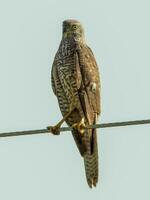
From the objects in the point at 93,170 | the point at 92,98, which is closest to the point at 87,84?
the point at 92,98

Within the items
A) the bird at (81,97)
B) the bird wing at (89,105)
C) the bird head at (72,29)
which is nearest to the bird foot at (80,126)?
the bird at (81,97)

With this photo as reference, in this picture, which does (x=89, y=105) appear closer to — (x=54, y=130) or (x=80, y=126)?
(x=80, y=126)

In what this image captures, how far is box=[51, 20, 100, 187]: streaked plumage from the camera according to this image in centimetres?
1381

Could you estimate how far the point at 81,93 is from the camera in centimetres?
1386

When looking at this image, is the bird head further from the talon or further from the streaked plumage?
the talon

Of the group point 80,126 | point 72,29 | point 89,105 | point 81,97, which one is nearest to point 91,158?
point 80,126

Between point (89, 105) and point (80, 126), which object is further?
point (89, 105)

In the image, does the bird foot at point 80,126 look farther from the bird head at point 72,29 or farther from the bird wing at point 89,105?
the bird head at point 72,29

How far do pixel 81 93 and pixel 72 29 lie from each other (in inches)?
62.2

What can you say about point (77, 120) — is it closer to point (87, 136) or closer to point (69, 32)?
point (87, 136)

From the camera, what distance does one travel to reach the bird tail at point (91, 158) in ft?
45.4

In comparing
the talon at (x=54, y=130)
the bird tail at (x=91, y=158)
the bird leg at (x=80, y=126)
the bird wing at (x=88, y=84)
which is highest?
the bird wing at (x=88, y=84)

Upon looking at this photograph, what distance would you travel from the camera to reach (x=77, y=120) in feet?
45.7

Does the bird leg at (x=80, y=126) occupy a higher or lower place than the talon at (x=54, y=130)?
lower
